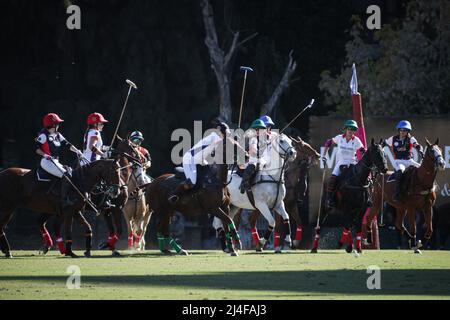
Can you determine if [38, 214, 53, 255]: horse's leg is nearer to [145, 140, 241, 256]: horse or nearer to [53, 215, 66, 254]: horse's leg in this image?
[53, 215, 66, 254]: horse's leg

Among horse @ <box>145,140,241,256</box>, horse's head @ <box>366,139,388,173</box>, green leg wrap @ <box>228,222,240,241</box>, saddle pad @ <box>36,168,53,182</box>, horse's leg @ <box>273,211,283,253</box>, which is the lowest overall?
horse's leg @ <box>273,211,283,253</box>

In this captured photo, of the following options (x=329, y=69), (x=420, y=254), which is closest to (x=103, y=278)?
(x=420, y=254)

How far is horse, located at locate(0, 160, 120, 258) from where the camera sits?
2400 cm

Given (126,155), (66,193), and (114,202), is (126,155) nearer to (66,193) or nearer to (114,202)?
(66,193)

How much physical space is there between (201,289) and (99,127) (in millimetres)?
9029

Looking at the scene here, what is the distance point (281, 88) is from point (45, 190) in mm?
16188

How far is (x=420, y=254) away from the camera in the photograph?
25.4 metres

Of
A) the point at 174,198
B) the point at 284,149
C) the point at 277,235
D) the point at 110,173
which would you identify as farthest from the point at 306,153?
the point at 110,173

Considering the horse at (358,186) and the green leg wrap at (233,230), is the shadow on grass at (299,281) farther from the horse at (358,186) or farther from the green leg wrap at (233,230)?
the horse at (358,186)

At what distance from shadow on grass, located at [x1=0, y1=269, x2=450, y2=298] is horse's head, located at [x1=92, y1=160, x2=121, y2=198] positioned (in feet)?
14.7

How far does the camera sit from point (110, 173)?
2400 centimetres

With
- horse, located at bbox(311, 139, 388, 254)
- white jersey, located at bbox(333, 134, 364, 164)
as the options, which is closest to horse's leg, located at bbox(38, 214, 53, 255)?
horse, located at bbox(311, 139, 388, 254)

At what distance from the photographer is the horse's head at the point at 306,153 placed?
28459 millimetres

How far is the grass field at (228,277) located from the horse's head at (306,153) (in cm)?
397
